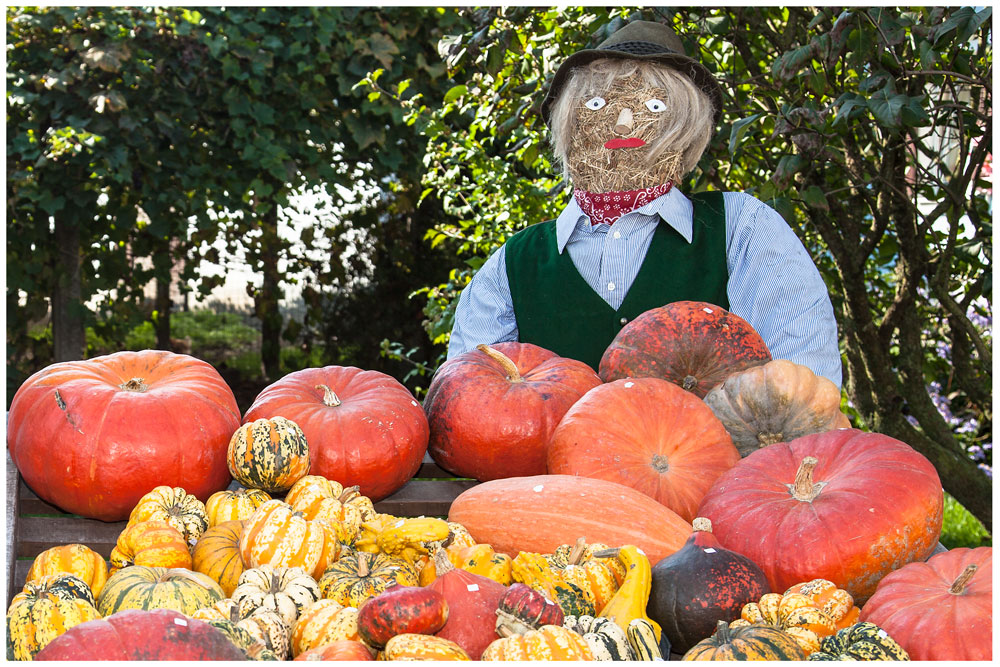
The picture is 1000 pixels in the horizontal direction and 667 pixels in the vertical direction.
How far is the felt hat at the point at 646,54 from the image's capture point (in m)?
2.67

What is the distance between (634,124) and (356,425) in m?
1.30

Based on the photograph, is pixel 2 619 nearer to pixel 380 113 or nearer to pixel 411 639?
pixel 411 639

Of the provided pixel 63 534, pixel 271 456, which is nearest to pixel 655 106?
pixel 271 456

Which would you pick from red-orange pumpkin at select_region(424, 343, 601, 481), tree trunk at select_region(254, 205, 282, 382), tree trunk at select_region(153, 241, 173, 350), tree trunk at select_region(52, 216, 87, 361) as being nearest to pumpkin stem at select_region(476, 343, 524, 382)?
red-orange pumpkin at select_region(424, 343, 601, 481)

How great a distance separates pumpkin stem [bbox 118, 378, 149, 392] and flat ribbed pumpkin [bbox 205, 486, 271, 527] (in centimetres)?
38

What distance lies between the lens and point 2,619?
3.89 ft

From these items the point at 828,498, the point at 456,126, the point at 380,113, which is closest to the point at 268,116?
the point at 380,113

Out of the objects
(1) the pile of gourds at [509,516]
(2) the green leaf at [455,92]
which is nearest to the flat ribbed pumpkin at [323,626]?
(1) the pile of gourds at [509,516]

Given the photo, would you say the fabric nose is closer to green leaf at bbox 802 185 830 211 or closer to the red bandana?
the red bandana

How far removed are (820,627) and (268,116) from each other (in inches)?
186

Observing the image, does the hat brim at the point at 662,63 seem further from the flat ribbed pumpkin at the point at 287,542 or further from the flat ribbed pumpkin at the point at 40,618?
the flat ribbed pumpkin at the point at 40,618

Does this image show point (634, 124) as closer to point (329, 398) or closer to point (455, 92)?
point (329, 398)

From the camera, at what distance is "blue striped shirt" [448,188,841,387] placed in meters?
2.50

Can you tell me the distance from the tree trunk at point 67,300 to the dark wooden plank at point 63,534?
398 centimetres
